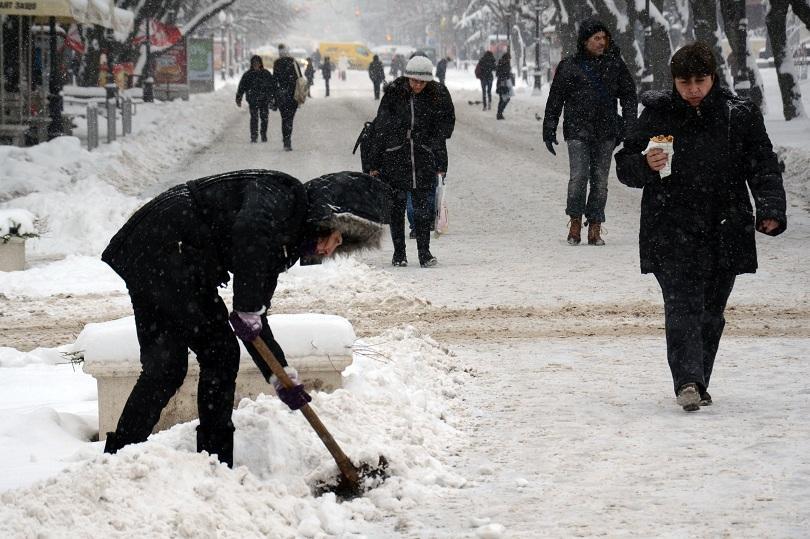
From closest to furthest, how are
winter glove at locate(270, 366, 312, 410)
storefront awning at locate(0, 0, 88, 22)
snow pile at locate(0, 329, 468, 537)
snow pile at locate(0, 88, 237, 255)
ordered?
1. snow pile at locate(0, 329, 468, 537)
2. winter glove at locate(270, 366, 312, 410)
3. snow pile at locate(0, 88, 237, 255)
4. storefront awning at locate(0, 0, 88, 22)

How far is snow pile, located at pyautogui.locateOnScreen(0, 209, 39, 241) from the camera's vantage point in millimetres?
11836

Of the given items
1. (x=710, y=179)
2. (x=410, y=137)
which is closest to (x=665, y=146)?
(x=710, y=179)

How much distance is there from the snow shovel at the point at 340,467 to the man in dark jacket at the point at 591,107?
7296 mm

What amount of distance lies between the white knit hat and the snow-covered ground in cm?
163

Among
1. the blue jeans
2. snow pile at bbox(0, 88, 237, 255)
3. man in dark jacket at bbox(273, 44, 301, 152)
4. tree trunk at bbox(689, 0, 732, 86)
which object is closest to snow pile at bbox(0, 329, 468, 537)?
the blue jeans

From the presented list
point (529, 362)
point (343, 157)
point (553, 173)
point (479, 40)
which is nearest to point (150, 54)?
point (343, 157)

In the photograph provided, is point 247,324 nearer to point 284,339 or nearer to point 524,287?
point 284,339

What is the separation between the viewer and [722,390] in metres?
7.36

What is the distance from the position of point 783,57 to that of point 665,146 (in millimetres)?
21140

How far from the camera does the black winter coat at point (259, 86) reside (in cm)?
2634

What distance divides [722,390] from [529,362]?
1.30m

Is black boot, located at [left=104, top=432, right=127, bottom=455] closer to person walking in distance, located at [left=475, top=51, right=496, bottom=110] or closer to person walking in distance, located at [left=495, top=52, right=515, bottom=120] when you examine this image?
person walking in distance, located at [left=495, top=52, right=515, bottom=120]

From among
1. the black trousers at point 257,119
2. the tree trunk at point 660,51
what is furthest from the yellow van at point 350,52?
the black trousers at point 257,119

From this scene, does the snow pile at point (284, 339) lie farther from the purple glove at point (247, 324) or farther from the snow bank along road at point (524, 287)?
the snow bank along road at point (524, 287)
